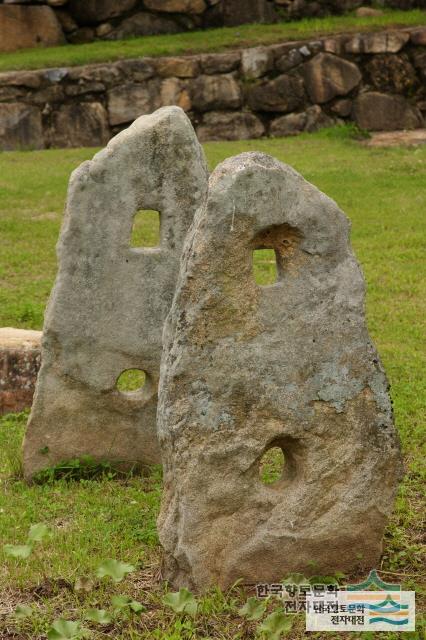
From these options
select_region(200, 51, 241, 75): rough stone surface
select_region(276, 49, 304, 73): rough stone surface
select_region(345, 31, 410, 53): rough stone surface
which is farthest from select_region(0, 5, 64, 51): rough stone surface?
select_region(345, 31, 410, 53): rough stone surface

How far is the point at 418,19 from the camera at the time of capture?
18.5 metres

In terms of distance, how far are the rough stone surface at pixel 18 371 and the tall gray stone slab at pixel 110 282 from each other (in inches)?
47.4

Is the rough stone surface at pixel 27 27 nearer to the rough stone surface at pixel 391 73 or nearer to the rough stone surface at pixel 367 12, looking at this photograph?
the rough stone surface at pixel 367 12

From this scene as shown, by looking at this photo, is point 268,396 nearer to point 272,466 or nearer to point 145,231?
point 272,466

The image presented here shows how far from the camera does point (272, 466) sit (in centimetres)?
590

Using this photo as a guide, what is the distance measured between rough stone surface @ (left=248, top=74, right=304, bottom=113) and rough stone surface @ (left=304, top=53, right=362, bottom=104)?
0.23 m

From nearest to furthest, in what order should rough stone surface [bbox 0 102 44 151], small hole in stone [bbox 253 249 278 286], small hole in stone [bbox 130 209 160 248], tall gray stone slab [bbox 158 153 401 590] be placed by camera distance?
1. tall gray stone slab [bbox 158 153 401 590]
2. small hole in stone [bbox 253 249 278 286]
3. small hole in stone [bbox 130 209 160 248]
4. rough stone surface [bbox 0 102 44 151]

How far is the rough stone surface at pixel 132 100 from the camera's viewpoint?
16984 millimetres

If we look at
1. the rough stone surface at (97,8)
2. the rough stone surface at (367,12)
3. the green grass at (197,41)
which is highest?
the rough stone surface at (97,8)

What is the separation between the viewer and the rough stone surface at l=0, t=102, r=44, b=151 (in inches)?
663

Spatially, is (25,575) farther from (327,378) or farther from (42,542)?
(327,378)

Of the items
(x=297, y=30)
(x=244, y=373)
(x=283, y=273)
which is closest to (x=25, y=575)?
(x=244, y=373)

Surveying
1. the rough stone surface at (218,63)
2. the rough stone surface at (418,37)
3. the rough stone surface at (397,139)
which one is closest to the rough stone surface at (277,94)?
the rough stone surface at (218,63)

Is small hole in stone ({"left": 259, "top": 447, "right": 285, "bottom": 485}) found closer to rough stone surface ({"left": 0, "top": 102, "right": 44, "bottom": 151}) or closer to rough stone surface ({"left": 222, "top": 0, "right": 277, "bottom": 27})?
rough stone surface ({"left": 0, "top": 102, "right": 44, "bottom": 151})
